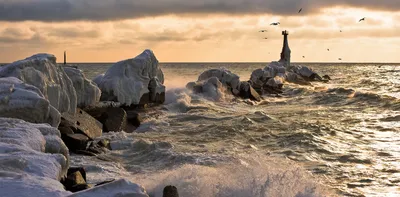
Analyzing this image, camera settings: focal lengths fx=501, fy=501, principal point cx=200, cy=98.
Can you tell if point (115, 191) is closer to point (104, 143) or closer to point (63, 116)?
point (104, 143)

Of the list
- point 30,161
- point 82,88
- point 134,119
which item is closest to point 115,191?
point 30,161

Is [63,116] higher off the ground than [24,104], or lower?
lower

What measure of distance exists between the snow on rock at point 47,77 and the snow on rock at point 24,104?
1873mm

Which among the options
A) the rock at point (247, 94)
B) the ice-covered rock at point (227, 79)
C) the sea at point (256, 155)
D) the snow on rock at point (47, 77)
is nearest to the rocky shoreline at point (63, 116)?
the snow on rock at point (47, 77)

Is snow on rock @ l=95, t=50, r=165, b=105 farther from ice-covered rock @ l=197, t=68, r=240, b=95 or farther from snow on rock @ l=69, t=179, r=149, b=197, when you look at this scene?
snow on rock @ l=69, t=179, r=149, b=197

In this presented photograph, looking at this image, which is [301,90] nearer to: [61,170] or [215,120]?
[215,120]

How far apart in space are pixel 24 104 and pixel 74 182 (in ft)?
10.9

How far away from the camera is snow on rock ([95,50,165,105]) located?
1856cm

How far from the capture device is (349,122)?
60.5 ft

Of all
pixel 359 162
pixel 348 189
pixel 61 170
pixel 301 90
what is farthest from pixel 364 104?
pixel 61 170

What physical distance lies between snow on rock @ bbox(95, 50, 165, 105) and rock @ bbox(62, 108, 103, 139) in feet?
16.6

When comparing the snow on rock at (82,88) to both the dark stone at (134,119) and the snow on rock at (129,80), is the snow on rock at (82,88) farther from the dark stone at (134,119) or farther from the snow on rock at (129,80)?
the snow on rock at (129,80)

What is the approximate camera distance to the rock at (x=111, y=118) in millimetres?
13977

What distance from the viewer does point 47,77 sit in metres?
12.5
